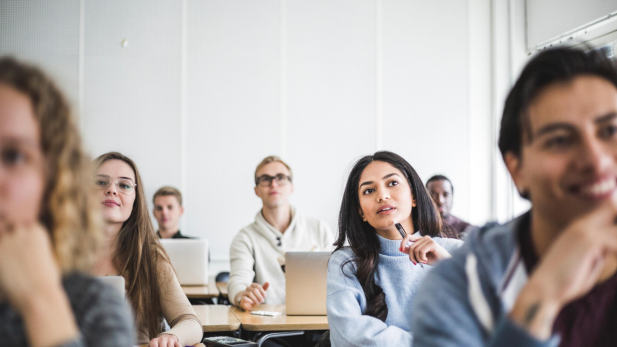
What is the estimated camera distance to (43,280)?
2.12 ft

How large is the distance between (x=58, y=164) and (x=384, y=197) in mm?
1489

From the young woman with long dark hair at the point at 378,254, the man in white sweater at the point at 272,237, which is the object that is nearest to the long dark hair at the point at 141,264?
the young woman with long dark hair at the point at 378,254

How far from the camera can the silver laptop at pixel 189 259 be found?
11.8 ft

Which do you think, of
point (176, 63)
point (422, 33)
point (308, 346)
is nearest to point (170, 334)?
point (308, 346)

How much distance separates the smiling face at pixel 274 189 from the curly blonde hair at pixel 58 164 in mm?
3188

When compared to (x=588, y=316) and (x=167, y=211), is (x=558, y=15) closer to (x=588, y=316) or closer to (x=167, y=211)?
(x=167, y=211)

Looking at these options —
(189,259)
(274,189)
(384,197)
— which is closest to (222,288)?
(189,259)

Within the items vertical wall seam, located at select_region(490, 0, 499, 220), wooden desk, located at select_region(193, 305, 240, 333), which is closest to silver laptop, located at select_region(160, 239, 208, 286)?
wooden desk, located at select_region(193, 305, 240, 333)

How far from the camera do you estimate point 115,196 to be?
6.77 ft

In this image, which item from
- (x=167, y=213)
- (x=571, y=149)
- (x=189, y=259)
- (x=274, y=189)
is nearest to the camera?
(x=571, y=149)

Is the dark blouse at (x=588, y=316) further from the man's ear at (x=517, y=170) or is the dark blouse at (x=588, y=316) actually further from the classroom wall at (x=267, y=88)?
the classroom wall at (x=267, y=88)

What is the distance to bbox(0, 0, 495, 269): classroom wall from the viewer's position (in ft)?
17.6

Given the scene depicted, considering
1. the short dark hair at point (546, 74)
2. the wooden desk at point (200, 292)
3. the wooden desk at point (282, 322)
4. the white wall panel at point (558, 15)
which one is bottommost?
the wooden desk at point (200, 292)

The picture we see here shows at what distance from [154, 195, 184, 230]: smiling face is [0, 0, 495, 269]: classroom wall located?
1.64 feet
